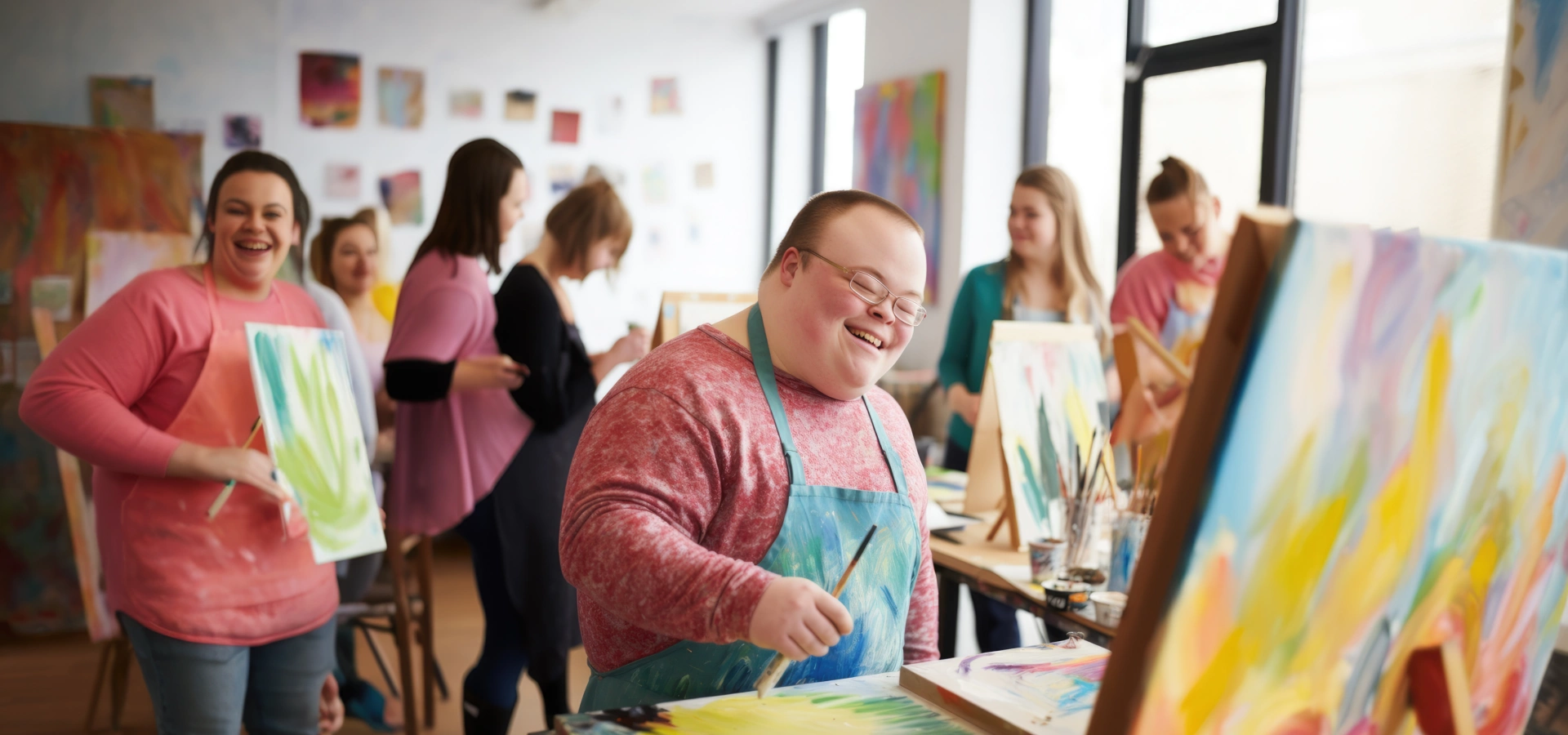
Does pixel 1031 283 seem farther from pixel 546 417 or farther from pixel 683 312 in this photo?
pixel 546 417

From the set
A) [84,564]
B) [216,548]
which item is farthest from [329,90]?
[216,548]

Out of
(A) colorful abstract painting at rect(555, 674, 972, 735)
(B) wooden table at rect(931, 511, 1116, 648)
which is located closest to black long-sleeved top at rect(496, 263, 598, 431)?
(B) wooden table at rect(931, 511, 1116, 648)

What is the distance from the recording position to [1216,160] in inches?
153

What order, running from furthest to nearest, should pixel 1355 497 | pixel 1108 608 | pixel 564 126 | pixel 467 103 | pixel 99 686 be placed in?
1. pixel 564 126
2. pixel 467 103
3. pixel 99 686
4. pixel 1108 608
5. pixel 1355 497

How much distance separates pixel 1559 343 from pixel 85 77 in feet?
18.2

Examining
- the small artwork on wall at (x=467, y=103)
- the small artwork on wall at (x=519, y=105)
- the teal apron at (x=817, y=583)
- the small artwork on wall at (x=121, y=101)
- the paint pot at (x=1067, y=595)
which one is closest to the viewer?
the teal apron at (x=817, y=583)

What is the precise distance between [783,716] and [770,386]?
0.36 m

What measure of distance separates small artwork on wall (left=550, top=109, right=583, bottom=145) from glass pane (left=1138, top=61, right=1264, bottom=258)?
10.4ft

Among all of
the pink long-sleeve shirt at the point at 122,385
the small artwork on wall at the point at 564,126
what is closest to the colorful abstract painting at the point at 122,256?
the pink long-sleeve shirt at the point at 122,385

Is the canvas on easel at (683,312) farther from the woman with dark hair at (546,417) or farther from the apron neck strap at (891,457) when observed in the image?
the apron neck strap at (891,457)

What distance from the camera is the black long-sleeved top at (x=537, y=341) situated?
2.35m

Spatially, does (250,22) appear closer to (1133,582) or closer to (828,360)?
(828,360)

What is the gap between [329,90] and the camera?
5520 mm

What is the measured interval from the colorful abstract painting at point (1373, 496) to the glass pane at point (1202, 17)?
10.5 ft
